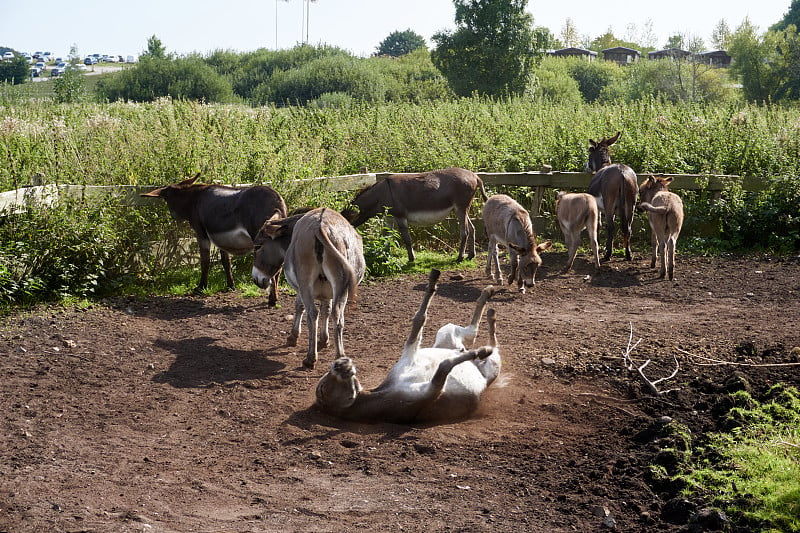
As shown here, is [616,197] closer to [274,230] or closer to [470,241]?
[470,241]

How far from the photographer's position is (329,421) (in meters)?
6.39

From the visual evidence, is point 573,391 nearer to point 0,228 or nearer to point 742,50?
point 0,228

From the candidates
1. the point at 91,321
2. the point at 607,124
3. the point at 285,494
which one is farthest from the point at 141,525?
the point at 607,124

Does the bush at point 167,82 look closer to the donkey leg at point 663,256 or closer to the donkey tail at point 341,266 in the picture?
the donkey leg at point 663,256

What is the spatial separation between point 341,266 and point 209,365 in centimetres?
166

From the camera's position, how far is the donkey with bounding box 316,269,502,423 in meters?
6.20

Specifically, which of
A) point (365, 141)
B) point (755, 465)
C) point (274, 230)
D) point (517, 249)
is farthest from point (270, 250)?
point (365, 141)

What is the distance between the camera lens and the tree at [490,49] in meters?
50.0

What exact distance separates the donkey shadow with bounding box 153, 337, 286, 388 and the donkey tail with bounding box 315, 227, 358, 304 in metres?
1.05

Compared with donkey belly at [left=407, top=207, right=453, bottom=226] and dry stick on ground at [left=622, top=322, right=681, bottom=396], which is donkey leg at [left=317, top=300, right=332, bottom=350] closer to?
dry stick on ground at [left=622, top=322, right=681, bottom=396]

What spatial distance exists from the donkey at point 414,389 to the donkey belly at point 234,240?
4.33 meters

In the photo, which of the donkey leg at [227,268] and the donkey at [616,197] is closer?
the donkey leg at [227,268]

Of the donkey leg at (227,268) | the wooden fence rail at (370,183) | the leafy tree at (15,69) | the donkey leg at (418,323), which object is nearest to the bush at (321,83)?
the wooden fence rail at (370,183)

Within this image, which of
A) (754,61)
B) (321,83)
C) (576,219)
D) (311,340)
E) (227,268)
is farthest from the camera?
(754,61)
